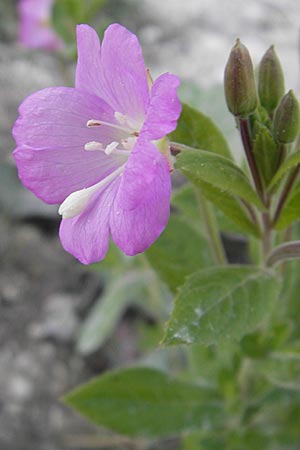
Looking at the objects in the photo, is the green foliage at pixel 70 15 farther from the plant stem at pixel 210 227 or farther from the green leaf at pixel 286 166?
the green leaf at pixel 286 166

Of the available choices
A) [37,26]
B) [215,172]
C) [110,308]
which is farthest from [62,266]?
[215,172]

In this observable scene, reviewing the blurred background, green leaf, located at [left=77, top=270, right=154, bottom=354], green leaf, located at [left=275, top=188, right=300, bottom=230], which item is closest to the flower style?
green leaf, located at [left=275, top=188, right=300, bottom=230]

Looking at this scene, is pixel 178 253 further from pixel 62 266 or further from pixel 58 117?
pixel 62 266

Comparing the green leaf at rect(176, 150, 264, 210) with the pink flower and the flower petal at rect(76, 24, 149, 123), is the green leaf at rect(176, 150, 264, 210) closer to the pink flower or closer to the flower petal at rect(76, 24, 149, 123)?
the flower petal at rect(76, 24, 149, 123)

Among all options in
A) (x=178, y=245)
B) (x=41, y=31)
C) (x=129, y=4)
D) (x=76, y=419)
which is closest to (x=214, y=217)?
(x=178, y=245)

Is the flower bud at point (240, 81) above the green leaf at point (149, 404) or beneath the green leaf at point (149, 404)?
above

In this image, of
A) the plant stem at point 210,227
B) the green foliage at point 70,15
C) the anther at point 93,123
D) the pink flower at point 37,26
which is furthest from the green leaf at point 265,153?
the pink flower at point 37,26
